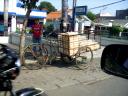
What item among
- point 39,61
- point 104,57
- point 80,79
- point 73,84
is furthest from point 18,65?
point 39,61

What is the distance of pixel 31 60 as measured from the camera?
11.1 metres

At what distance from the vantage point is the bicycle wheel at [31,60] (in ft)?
33.2

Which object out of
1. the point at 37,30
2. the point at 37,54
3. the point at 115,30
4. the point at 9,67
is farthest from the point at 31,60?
the point at 115,30

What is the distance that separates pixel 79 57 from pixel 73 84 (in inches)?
133

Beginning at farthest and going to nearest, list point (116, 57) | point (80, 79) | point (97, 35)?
point (97, 35) < point (80, 79) < point (116, 57)

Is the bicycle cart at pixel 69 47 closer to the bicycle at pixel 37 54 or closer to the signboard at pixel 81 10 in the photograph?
the bicycle at pixel 37 54

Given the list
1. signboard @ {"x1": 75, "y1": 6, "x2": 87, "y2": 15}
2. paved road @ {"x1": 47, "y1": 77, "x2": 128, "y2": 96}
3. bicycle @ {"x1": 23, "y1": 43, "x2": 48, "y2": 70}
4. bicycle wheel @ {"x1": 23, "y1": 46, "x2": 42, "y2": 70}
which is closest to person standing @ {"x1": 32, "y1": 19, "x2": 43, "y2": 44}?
bicycle wheel @ {"x1": 23, "y1": 46, "x2": 42, "y2": 70}

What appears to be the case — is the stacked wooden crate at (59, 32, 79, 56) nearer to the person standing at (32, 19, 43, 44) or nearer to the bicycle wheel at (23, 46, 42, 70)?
the bicycle wheel at (23, 46, 42, 70)

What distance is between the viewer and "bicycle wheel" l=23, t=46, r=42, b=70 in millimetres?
10133

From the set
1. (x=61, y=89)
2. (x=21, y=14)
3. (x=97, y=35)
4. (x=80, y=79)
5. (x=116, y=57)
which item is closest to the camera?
(x=116, y=57)

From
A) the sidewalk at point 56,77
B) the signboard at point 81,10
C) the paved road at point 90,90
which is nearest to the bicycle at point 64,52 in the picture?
the sidewalk at point 56,77

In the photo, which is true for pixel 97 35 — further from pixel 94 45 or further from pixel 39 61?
pixel 39 61

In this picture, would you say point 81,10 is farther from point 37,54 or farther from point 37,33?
point 37,54

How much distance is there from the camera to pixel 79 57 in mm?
11430
